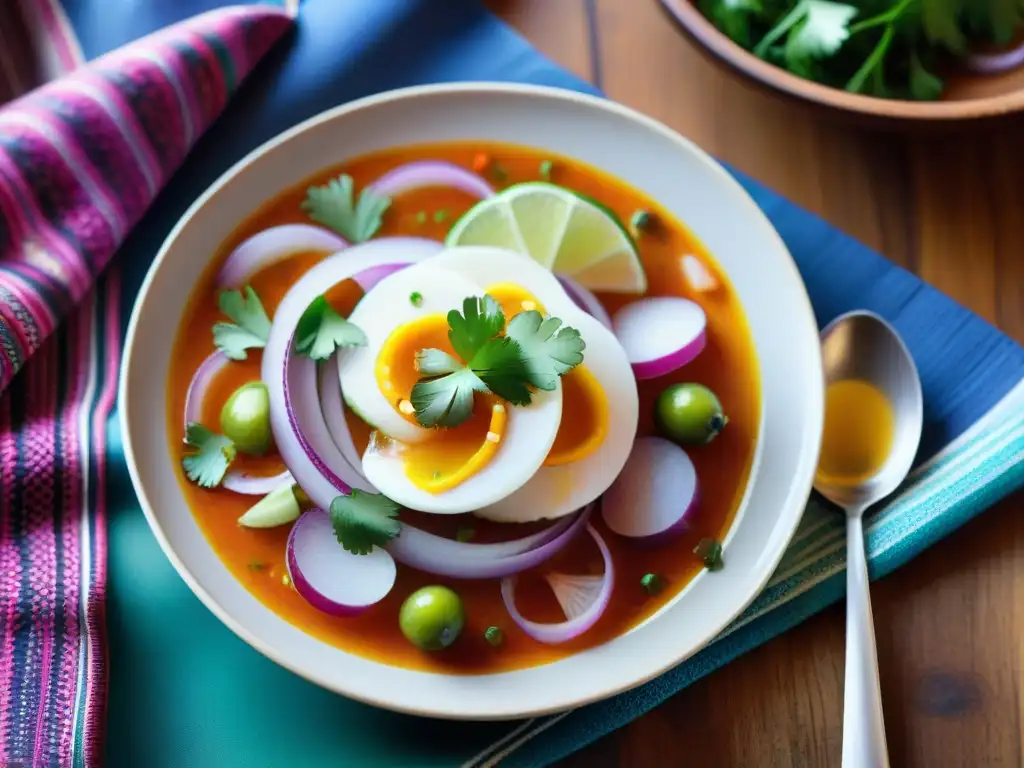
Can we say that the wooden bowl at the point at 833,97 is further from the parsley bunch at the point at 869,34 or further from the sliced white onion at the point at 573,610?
the sliced white onion at the point at 573,610

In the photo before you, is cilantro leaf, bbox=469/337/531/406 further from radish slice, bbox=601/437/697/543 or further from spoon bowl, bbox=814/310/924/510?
spoon bowl, bbox=814/310/924/510

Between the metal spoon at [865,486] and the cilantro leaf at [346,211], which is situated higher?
the cilantro leaf at [346,211]

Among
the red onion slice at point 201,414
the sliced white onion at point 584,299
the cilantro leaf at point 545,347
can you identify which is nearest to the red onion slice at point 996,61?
the sliced white onion at point 584,299

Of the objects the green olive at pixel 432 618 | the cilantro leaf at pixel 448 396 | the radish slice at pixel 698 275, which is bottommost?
the green olive at pixel 432 618

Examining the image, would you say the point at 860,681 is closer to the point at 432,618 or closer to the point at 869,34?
the point at 432,618

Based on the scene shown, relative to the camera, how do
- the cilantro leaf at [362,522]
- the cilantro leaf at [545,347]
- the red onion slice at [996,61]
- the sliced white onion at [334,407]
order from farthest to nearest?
the red onion slice at [996,61] < the sliced white onion at [334,407] < the cilantro leaf at [362,522] < the cilantro leaf at [545,347]

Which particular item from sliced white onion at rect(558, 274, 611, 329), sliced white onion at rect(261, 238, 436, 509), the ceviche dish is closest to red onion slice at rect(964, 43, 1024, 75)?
the ceviche dish

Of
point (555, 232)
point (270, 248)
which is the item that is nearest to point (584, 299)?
point (555, 232)

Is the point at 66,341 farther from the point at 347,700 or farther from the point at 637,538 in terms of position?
the point at 637,538
